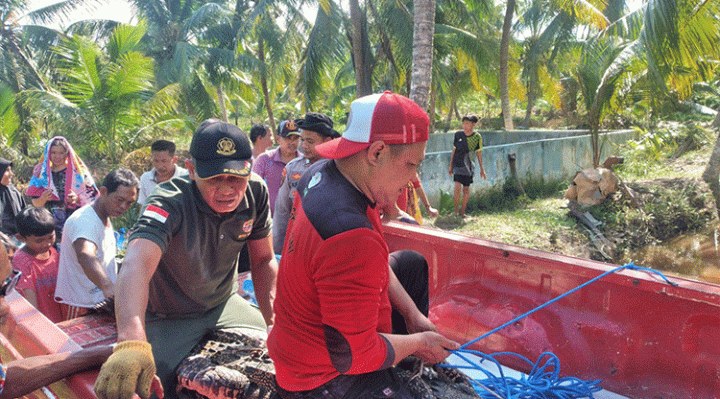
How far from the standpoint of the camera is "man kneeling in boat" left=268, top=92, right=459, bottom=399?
1.47 meters

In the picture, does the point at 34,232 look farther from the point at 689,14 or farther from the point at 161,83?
the point at 161,83

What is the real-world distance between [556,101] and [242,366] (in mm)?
19667

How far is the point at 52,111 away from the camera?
11312mm

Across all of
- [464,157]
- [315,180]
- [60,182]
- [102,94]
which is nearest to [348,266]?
[315,180]

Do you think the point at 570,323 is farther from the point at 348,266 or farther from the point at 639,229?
the point at 639,229

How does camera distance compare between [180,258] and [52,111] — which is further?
[52,111]

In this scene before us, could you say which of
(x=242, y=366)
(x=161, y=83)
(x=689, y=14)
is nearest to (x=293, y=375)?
(x=242, y=366)

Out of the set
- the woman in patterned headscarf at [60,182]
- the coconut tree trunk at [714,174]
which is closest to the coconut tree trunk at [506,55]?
the coconut tree trunk at [714,174]

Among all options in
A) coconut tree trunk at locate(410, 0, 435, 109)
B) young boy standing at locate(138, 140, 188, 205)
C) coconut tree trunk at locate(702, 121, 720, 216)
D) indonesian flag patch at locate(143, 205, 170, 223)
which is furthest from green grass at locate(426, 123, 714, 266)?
indonesian flag patch at locate(143, 205, 170, 223)

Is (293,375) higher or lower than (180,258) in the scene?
lower

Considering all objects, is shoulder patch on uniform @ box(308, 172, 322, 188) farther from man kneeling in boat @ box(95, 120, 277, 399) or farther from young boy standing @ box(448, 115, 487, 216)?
young boy standing @ box(448, 115, 487, 216)

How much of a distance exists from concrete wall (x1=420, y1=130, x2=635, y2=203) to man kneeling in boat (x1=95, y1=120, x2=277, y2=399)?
6910 millimetres

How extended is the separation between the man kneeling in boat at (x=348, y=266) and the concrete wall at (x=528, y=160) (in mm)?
7544

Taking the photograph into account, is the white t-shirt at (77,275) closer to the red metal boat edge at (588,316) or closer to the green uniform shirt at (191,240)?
the green uniform shirt at (191,240)
